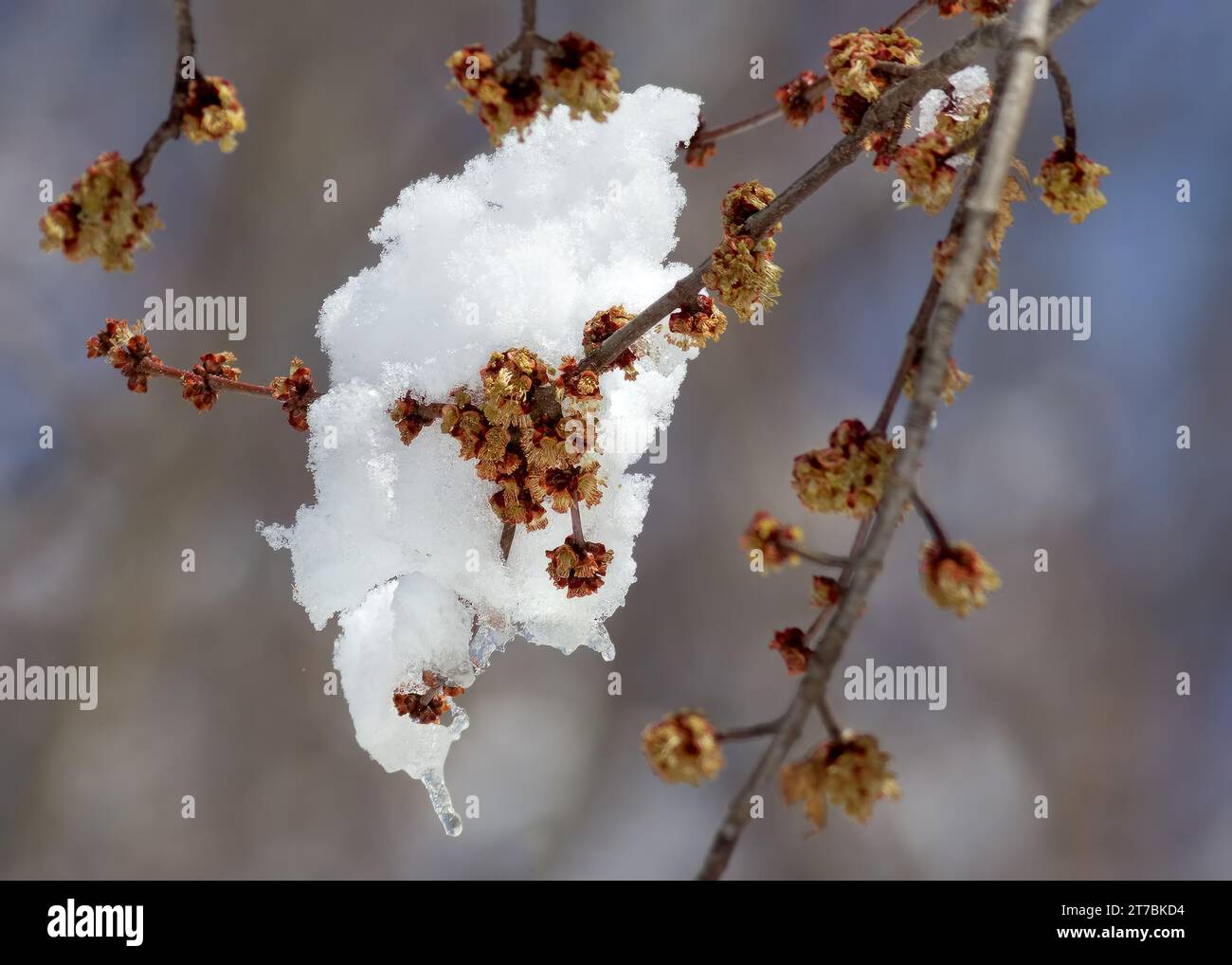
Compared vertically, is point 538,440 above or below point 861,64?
below

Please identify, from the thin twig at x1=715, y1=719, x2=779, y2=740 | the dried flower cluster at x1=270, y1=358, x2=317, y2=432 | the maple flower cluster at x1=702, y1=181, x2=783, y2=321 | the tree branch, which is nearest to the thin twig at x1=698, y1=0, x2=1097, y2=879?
the thin twig at x1=715, y1=719, x2=779, y2=740

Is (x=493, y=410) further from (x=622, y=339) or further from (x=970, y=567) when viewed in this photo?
(x=970, y=567)

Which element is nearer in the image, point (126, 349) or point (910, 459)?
point (910, 459)

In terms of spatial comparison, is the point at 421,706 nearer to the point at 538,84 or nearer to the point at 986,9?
the point at 538,84

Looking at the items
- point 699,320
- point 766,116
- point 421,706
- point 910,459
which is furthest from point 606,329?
point 910,459

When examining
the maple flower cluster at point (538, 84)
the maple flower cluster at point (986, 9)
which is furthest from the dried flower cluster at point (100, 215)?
the maple flower cluster at point (986, 9)

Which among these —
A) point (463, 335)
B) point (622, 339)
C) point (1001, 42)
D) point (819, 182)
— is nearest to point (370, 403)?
point (463, 335)

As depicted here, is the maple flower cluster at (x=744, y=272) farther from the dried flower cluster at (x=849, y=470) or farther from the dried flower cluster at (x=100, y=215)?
the dried flower cluster at (x=100, y=215)
